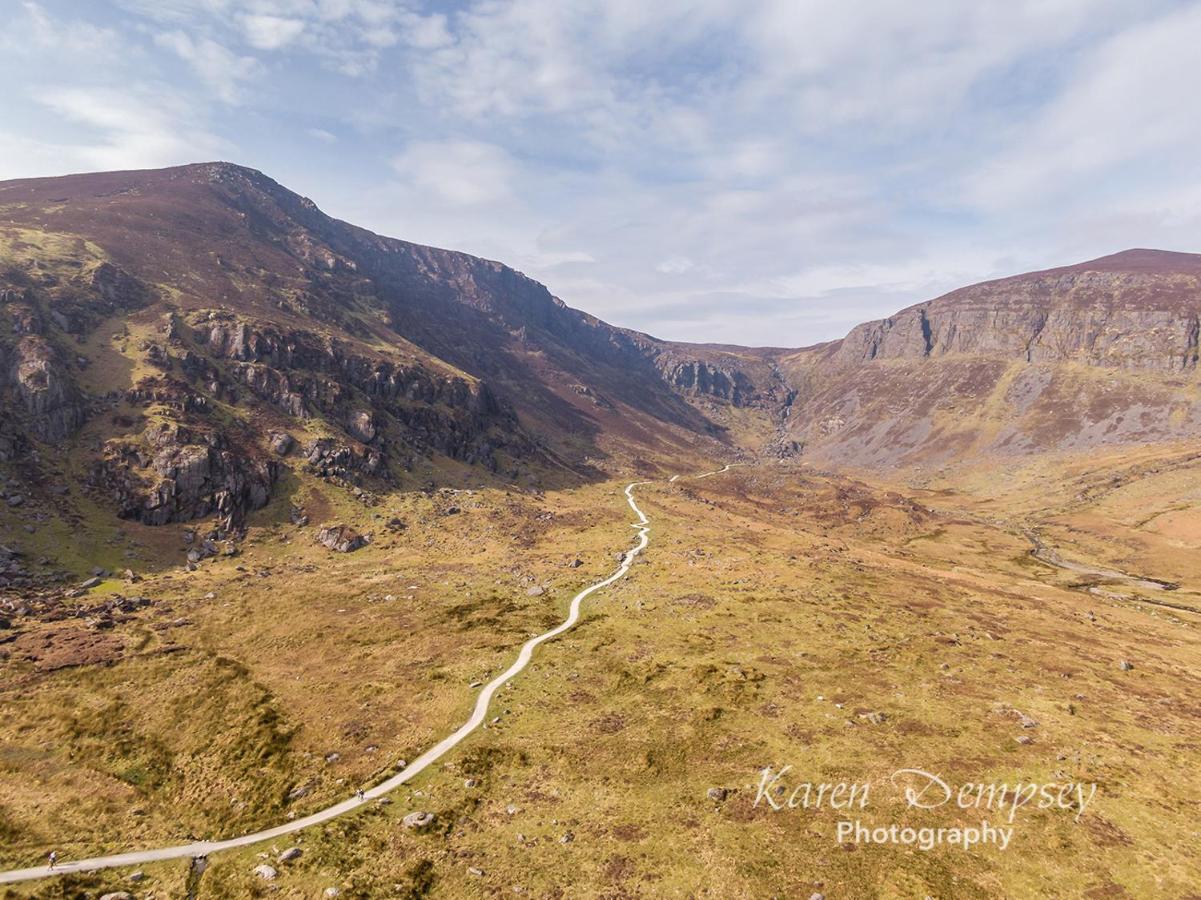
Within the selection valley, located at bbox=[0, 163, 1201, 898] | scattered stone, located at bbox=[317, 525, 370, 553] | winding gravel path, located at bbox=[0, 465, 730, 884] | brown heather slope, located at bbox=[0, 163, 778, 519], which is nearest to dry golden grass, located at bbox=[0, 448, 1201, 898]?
valley, located at bbox=[0, 163, 1201, 898]

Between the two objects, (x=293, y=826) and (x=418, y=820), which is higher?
(x=418, y=820)

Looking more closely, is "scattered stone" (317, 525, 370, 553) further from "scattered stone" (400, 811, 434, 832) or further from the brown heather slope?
"scattered stone" (400, 811, 434, 832)

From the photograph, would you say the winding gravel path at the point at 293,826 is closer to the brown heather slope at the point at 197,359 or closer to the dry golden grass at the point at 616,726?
the dry golden grass at the point at 616,726

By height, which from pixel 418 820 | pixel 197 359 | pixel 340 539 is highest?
pixel 197 359

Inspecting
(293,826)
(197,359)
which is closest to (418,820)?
(293,826)

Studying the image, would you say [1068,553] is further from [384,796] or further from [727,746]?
[384,796]

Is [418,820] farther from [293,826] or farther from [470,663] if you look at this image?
[470,663]

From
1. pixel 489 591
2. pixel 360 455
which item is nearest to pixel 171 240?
pixel 360 455
